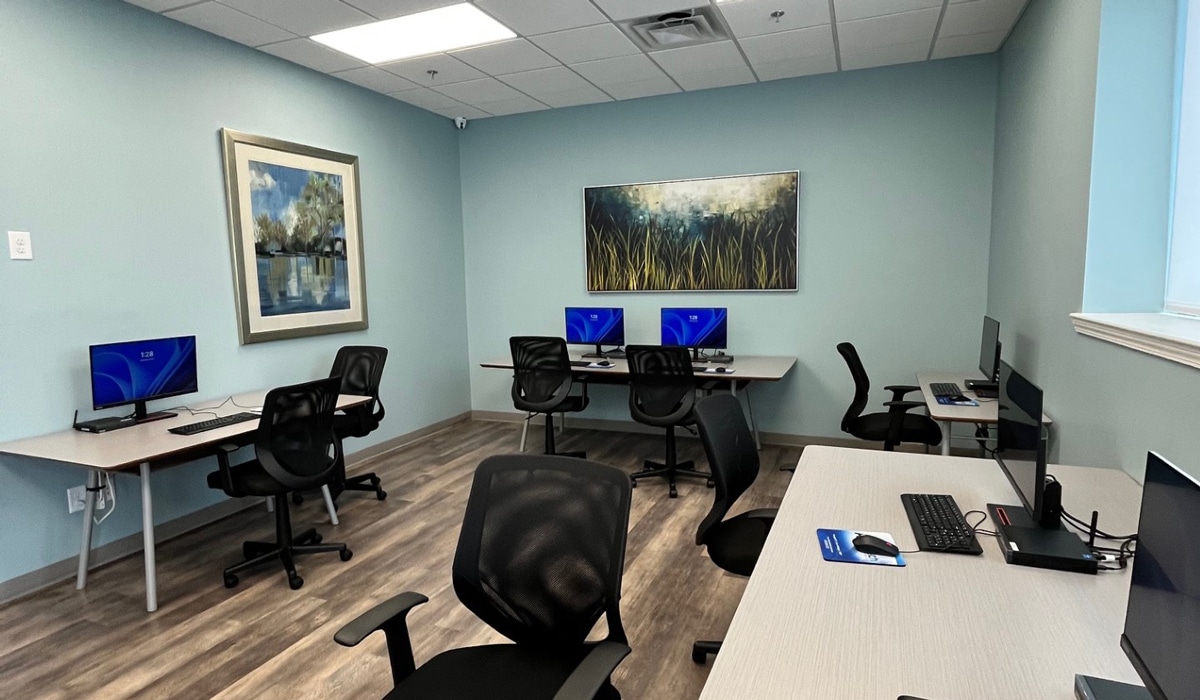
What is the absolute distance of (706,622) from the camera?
2.66 m

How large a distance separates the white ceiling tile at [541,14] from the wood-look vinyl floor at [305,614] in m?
2.92

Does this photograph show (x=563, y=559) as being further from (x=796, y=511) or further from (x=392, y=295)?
(x=392, y=295)

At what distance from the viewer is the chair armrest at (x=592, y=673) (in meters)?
1.21

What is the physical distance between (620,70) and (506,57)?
849 mm

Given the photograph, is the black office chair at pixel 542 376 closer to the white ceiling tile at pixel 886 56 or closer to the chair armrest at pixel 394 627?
the white ceiling tile at pixel 886 56

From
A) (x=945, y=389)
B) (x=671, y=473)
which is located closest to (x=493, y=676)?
(x=671, y=473)

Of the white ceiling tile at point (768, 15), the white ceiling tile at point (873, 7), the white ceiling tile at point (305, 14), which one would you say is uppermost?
the white ceiling tile at point (768, 15)

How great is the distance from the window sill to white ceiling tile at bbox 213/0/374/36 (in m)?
3.72

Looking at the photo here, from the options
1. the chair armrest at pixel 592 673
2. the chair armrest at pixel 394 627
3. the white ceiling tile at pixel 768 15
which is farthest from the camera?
the white ceiling tile at pixel 768 15

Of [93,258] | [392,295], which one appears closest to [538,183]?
[392,295]

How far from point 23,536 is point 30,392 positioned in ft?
2.25

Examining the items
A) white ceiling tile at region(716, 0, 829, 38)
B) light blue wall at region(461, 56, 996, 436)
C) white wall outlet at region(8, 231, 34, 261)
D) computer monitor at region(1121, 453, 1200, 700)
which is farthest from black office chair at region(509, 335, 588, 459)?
computer monitor at region(1121, 453, 1200, 700)

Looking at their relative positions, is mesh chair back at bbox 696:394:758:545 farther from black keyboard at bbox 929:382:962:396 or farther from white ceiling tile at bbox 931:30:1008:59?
white ceiling tile at bbox 931:30:1008:59

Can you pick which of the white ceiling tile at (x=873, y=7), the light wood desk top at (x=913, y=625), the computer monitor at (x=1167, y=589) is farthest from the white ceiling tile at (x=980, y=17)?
the computer monitor at (x=1167, y=589)
